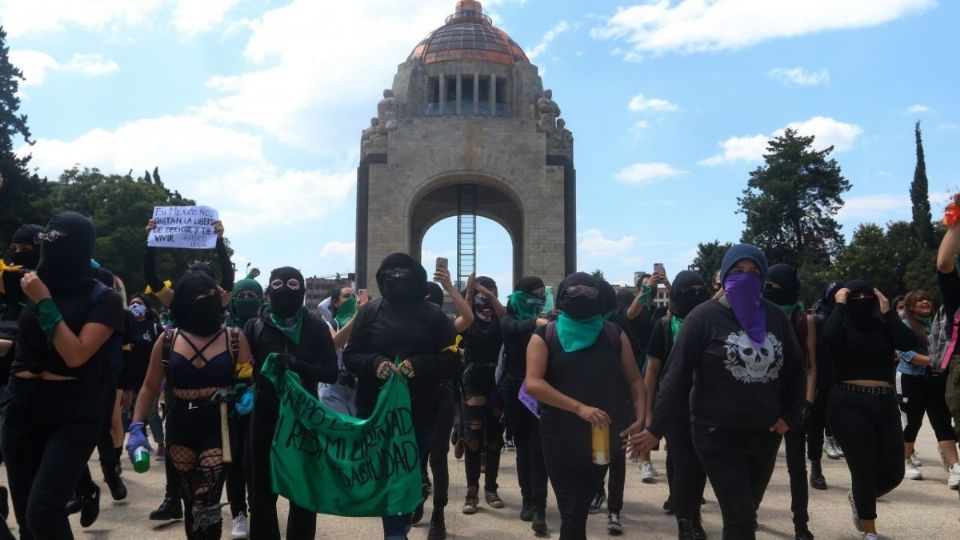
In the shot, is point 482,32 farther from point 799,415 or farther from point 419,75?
point 799,415

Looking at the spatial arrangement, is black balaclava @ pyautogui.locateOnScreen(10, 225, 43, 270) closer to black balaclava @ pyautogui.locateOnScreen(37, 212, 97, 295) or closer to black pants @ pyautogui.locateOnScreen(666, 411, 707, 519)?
black balaclava @ pyautogui.locateOnScreen(37, 212, 97, 295)

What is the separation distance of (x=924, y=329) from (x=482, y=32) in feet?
98.9

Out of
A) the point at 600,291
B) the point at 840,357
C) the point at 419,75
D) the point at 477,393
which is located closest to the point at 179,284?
the point at 600,291

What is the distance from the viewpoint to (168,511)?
21.6 feet

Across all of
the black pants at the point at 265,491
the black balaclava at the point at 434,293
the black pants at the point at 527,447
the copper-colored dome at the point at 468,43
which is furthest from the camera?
the copper-colored dome at the point at 468,43

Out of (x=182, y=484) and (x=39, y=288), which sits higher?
(x=39, y=288)

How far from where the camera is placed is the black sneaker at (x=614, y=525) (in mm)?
6297

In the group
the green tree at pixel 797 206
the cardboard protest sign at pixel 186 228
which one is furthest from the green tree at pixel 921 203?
the cardboard protest sign at pixel 186 228

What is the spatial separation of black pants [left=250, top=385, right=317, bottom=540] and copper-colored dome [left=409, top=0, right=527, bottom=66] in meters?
31.4

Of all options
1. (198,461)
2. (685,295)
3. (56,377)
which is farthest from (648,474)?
(56,377)

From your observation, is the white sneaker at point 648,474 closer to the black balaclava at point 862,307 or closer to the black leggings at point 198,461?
the black balaclava at point 862,307

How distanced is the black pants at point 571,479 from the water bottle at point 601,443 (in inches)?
5.0

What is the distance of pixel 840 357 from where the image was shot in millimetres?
6043

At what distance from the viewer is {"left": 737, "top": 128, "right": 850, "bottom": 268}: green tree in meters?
50.4
